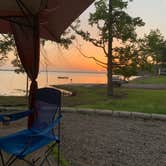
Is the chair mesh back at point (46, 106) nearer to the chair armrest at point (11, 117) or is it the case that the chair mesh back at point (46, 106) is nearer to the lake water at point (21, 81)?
the chair armrest at point (11, 117)

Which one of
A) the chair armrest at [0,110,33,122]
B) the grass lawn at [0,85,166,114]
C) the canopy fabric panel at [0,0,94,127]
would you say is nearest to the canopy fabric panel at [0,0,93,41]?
the canopy fabric panel at [0,0,94,127]

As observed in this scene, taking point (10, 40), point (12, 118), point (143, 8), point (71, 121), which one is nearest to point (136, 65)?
point (143, 8)

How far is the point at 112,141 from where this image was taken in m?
5.47

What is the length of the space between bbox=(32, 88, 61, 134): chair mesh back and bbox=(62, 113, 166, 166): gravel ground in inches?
33.2

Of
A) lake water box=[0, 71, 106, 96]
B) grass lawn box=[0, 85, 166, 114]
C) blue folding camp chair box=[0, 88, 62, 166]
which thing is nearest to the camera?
blue folding camp chair box=[0, 88, 62, 166]

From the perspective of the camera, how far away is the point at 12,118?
3746 mm

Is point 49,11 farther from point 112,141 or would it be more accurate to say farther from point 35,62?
point 112,141

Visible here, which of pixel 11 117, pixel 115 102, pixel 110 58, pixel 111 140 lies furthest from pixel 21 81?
pixel 11 117

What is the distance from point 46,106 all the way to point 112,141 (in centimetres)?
208

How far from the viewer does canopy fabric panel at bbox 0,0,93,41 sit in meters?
4.20

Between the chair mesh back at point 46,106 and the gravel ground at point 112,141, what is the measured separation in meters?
0.84

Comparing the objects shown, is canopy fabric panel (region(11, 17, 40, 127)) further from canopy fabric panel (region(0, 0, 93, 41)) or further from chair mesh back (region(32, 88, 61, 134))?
chair mesh back (region(32, 88, 61, 134))

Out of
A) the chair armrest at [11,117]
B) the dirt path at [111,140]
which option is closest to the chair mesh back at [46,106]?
the chair armrest at [11,117]

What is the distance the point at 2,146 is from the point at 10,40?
8543 mm
